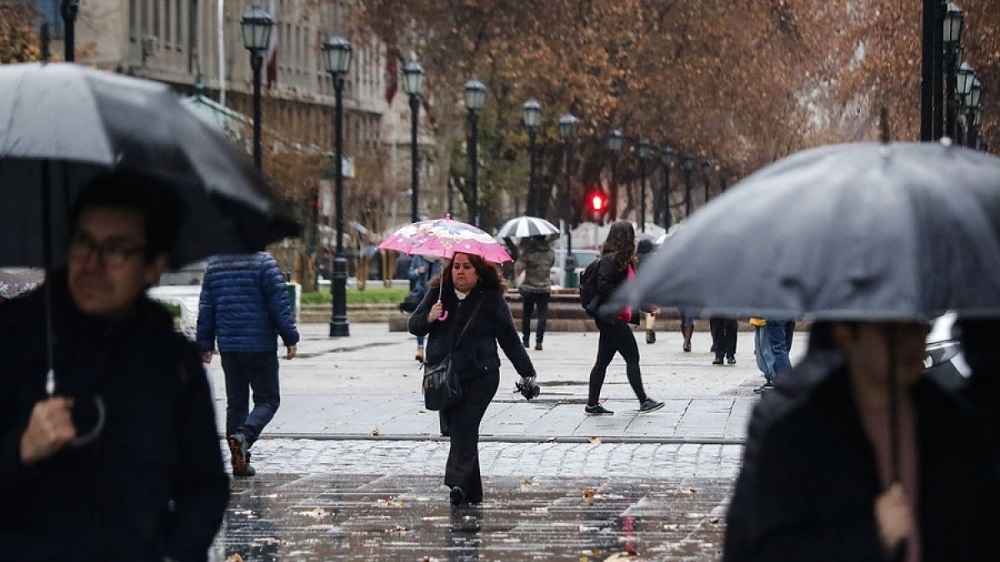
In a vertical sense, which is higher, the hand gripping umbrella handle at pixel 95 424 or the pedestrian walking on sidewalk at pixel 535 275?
the hand gripping umbrella handle at pixel 95 424

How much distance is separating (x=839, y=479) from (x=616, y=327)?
568 inches

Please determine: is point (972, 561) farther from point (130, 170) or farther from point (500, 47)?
point (500, 47)

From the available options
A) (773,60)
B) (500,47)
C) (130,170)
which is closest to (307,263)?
(500,47)

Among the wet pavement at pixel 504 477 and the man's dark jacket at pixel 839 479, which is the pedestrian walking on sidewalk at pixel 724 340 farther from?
the man's dark jacket at pixel 839 479

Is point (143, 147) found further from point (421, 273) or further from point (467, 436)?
point (421, 273)

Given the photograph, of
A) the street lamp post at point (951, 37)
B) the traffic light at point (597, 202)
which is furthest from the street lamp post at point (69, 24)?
the traffic light at point (597, 202)

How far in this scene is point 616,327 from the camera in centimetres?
1853

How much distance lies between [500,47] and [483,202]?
687 cm

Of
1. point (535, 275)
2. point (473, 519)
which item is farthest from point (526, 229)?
point (473, 519)

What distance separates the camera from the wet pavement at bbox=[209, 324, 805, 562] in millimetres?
11008

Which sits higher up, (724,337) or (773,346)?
(773,346)

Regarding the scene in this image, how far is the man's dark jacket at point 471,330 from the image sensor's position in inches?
496

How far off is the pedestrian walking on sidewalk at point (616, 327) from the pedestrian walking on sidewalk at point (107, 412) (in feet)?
44.0

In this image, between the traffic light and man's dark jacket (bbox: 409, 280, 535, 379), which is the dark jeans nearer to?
man's dark jacket (bbox: 409, 280, 535, 379)
